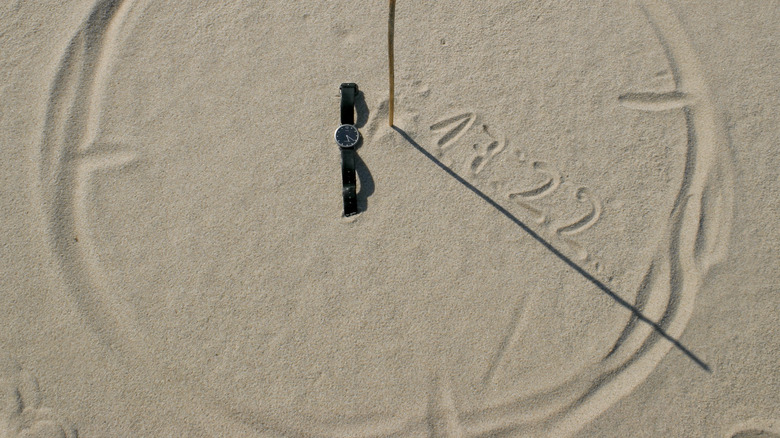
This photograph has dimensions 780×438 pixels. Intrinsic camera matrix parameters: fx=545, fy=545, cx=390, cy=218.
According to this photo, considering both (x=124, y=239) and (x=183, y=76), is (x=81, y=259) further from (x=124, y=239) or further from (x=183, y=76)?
(x=183, y=76)

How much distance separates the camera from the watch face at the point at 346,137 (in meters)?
3.00

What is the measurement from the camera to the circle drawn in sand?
2.72m

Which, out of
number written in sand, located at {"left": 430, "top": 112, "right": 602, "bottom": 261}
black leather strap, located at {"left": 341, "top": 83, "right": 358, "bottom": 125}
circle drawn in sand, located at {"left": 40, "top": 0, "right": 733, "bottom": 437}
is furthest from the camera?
black leather strap, located at {"left": 341, "top": 83, "right": 358, "bottom": 125}

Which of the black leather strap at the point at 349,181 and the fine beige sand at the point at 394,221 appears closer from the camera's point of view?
the fine beige sand at the point at 394,221

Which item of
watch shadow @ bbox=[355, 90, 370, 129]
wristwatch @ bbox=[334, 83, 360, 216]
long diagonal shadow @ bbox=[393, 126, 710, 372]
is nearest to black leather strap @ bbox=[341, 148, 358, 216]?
wristwatch @ bbox=[334, 83, 360, 216]

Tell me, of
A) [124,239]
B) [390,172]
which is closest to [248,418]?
[124,239]

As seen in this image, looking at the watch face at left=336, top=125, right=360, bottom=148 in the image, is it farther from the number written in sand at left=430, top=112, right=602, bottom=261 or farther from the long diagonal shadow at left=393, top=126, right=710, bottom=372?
the number written in sand at left=430, top=112, right=602, bottom=261

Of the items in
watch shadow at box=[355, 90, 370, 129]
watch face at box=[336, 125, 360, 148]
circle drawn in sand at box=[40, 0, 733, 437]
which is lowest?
circle drawn in sand at box=[40, 0, 733, 437]

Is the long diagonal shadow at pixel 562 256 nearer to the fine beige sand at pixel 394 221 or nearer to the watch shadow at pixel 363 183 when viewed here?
the fine beige sand at pixel 394 221

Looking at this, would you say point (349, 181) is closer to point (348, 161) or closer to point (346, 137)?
point (348, 161)

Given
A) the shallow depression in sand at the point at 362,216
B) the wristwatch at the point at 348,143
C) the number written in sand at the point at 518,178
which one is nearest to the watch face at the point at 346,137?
the wristwatch at the point at 348,143

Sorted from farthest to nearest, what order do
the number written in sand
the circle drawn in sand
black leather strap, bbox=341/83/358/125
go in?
black leather strap, bbox=341/83/358/125 < the number written in sand < the circle drawn in sand

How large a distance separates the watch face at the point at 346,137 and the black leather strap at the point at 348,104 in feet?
0.21

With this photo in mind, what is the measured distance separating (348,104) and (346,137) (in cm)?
21
